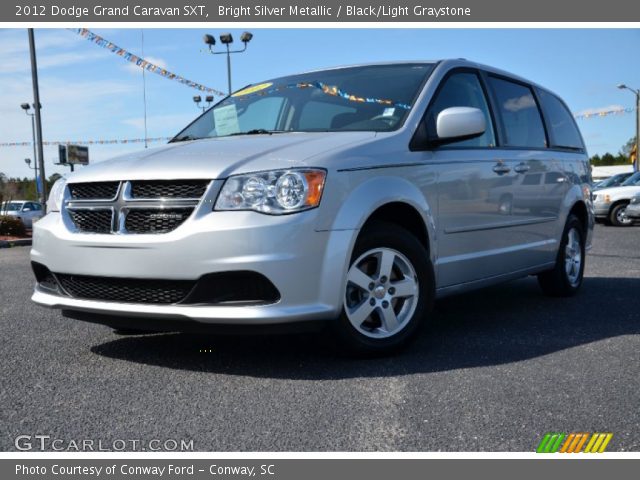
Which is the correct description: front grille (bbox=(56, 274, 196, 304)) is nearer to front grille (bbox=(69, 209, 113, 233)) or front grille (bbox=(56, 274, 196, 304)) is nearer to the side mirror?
front grille (bbox=(69, 209, 113, 233))

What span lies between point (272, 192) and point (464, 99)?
2.04m

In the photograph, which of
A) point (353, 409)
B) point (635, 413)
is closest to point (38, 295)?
point (353, 409)

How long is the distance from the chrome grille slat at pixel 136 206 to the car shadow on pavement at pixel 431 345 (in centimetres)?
76

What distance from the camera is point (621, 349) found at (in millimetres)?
4277

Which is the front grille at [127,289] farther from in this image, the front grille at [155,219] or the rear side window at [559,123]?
the rear side window at [559,123]

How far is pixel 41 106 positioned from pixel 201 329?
1916 centimetres

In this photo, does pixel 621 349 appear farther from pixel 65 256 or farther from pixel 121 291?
pixel 65 256

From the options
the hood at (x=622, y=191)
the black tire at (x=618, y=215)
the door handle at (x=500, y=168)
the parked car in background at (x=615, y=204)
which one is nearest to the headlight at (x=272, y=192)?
the door handle at (x=500, y=168)

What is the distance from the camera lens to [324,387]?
11.4 feet

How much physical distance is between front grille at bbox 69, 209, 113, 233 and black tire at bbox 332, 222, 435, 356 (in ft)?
4.16

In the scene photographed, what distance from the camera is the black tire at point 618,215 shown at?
18.8 meters

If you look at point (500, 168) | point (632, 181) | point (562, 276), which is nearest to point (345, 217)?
point (500, 168)

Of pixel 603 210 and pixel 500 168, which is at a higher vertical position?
pixel 500 168

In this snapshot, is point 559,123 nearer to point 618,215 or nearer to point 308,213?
point 308,213
